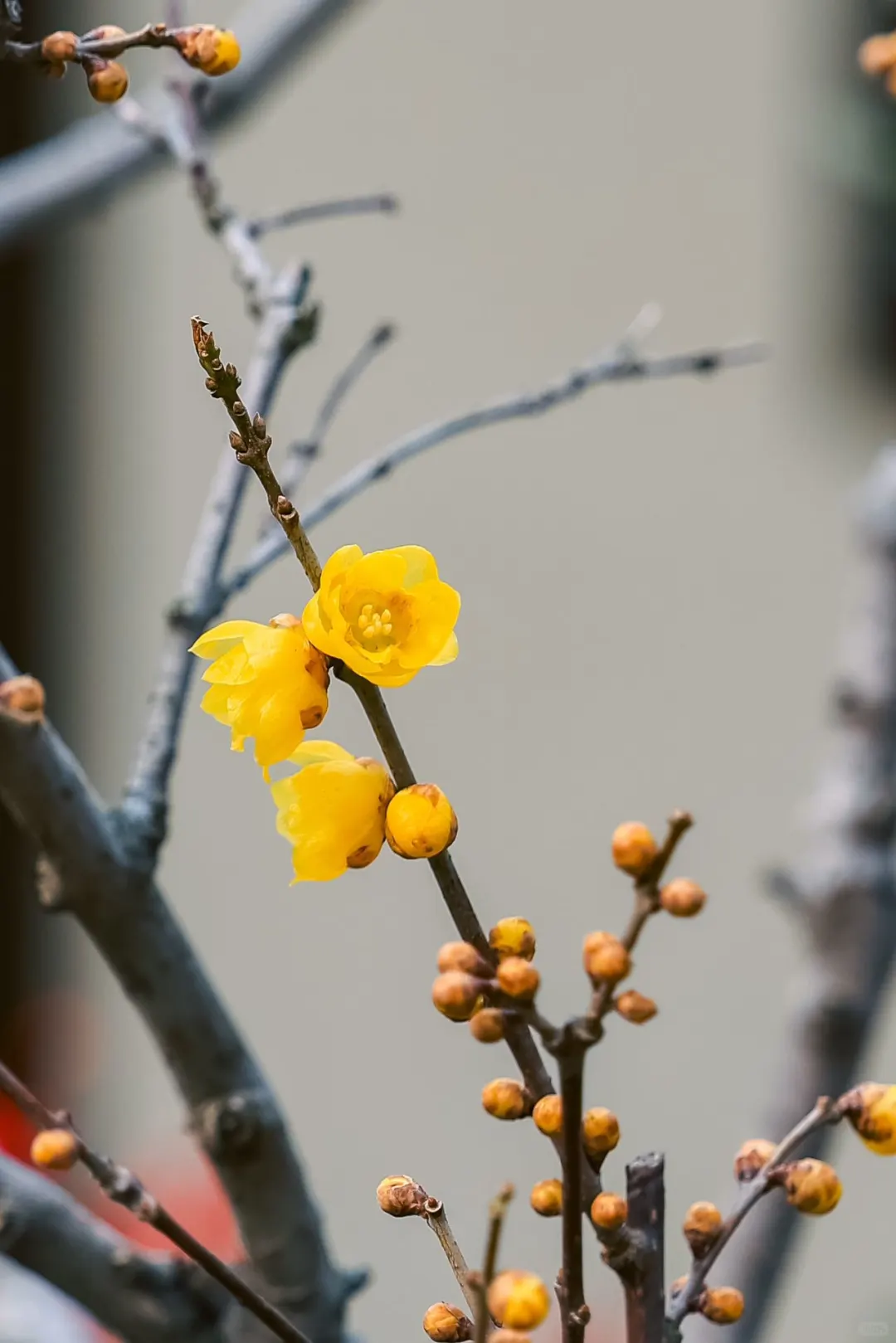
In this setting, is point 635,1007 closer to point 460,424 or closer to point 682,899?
point 682,899

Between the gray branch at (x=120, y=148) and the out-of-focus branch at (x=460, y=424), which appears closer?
the out-of-focus branch at (x=460, y=424)

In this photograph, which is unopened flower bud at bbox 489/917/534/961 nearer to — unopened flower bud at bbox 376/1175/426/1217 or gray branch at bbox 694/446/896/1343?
unopened flower bud at bbox 376/1175/426/1217

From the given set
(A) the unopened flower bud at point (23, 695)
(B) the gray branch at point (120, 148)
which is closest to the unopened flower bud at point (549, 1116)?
(A) the unopened flower bud at point (23, 695)

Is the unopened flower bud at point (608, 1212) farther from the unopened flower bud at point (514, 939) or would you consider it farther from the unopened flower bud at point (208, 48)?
Result: the unopened flower bud at point (208, 48)

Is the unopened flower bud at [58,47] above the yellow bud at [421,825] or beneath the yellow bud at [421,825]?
above

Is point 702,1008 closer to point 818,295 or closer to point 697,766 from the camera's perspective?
point 697,766

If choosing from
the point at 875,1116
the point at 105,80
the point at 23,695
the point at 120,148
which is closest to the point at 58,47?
the point at 105,80
